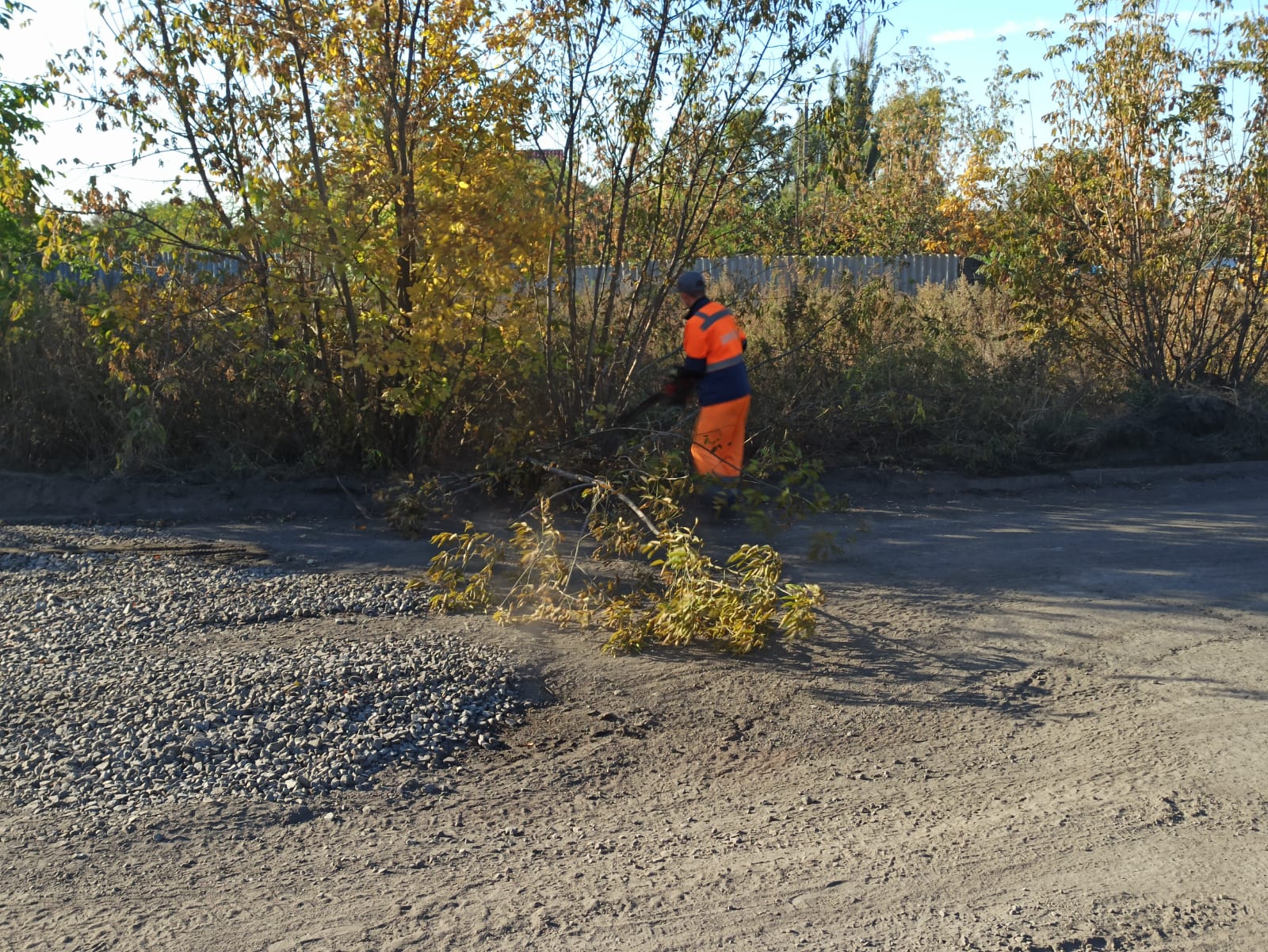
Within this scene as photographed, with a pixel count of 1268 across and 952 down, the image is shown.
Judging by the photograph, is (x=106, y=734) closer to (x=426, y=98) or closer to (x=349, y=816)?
(x=349, y=816)

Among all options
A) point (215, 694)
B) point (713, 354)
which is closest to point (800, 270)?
point (713, 354)

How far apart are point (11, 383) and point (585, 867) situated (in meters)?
8.80

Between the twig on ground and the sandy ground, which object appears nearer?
the sandy ground

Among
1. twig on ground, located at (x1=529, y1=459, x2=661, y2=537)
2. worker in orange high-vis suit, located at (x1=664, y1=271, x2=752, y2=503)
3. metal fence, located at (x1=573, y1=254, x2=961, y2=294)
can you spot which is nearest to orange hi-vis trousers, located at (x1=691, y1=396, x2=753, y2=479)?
worker in orange high-vis suit, located at (x1=664, y1=271, x2=752, y2=503)

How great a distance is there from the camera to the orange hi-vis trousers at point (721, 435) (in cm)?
849

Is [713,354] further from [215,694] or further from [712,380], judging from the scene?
[215,694]

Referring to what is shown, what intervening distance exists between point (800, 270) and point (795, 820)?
32.3ft

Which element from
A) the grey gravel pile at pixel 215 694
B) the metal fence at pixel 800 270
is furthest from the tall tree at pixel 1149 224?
the grey gravel pile at pixel 215 694

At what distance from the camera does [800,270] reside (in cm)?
1315

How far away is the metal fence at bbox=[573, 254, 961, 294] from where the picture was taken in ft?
32.8

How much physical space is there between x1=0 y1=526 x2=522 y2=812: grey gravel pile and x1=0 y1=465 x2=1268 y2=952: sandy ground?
19 cm

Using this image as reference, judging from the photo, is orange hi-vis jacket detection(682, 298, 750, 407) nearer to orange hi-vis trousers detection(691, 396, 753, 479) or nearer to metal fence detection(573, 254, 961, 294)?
orange hi-vis trousers detection(691, 396, 753, 479)

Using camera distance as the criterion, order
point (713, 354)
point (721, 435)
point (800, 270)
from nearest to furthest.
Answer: point (713, 354) < point (721, 435) < point (800, 270)

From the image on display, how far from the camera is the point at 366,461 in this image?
9.92m
